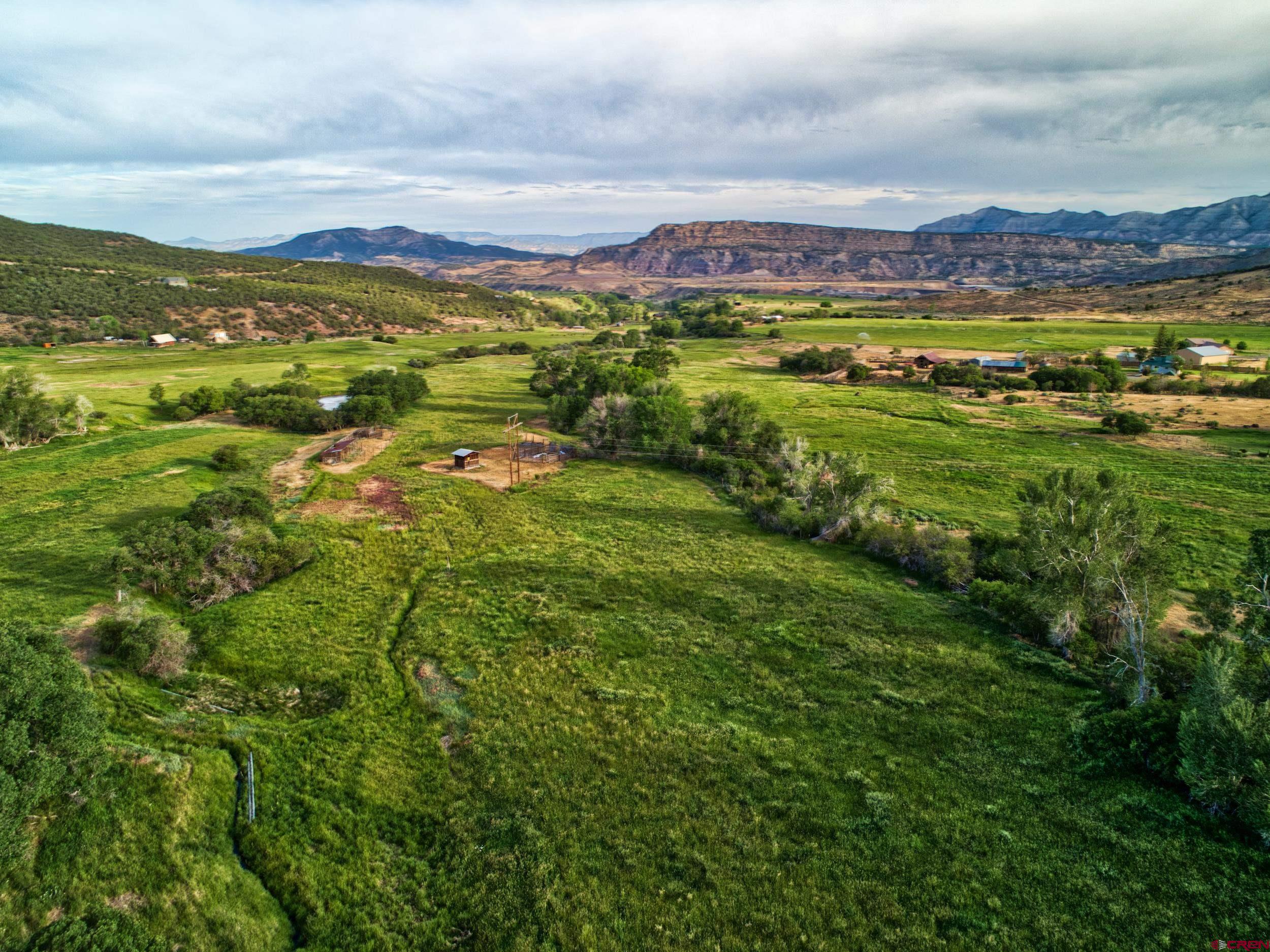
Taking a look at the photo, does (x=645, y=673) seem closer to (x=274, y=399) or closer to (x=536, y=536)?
(x=536, y=536)

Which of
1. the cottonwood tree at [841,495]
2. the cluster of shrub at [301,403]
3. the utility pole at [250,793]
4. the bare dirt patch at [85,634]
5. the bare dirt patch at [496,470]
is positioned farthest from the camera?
the cluster of shrub at [301,403]

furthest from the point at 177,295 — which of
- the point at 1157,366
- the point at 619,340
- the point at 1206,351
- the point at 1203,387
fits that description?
the point at 1206,351

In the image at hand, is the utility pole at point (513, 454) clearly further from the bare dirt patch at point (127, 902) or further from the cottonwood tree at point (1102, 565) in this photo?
the cottonwood tree at point (1102, 565)

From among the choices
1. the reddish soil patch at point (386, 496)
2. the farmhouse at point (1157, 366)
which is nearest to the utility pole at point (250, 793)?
the reddish soil patch at point (386, 496)

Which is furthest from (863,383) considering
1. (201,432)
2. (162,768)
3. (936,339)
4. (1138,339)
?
(162,768)

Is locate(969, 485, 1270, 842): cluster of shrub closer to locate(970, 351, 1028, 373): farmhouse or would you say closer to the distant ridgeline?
locate(970, 351, 1028, 373): farmhouse

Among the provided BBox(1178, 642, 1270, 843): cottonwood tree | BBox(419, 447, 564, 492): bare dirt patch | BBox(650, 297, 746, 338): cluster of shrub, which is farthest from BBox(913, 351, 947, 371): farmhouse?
BBox(1178, 642, 1270, 843): cottonwood tree

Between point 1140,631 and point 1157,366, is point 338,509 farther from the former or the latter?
point 1157,366
